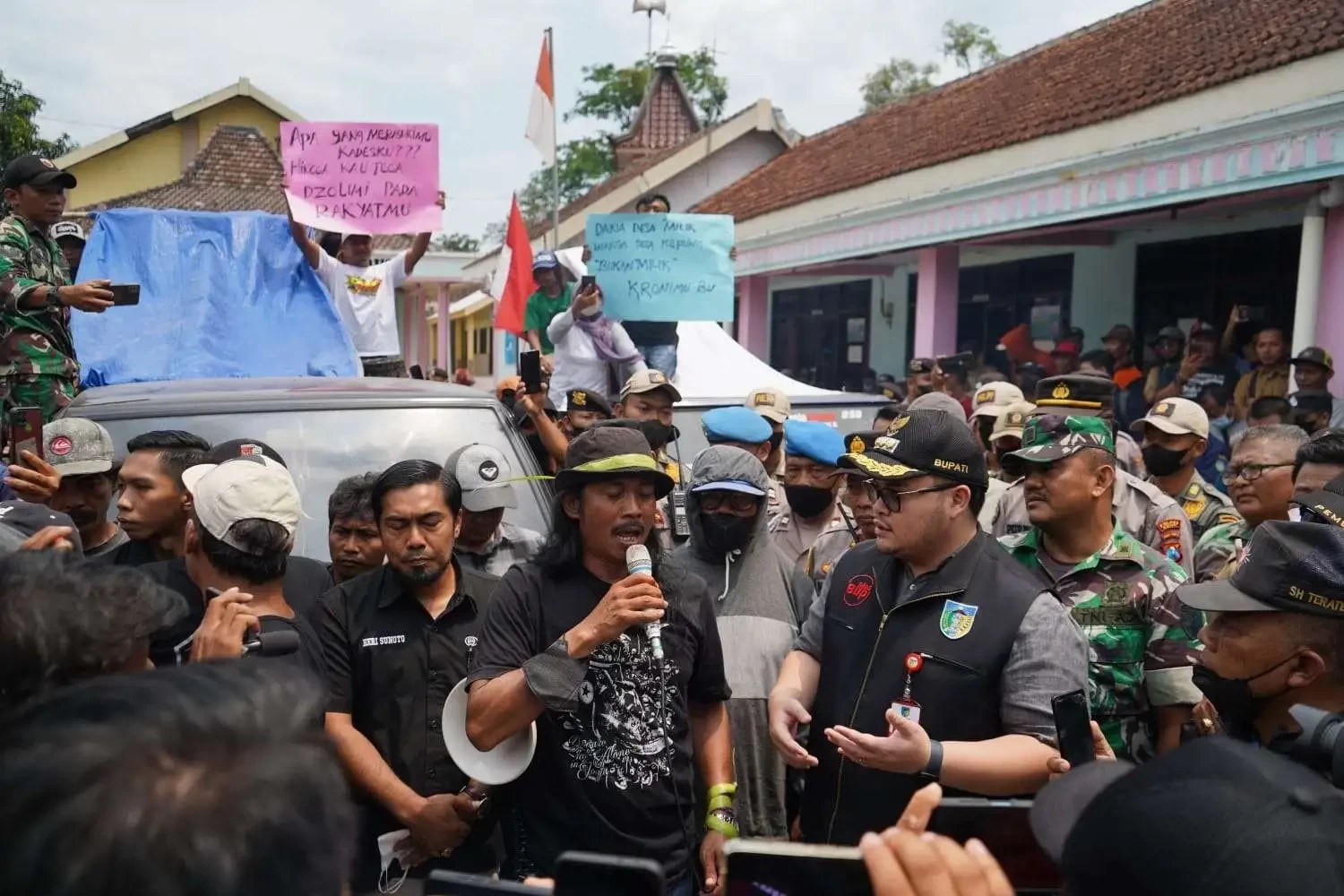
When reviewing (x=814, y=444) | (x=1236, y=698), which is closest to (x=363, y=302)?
(x=814, y=444)

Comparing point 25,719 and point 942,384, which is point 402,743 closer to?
point 25,719

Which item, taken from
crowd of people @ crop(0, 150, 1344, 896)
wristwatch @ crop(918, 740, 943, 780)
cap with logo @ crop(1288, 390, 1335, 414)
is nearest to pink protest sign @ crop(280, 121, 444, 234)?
crowd of people @ crop(0, 150, 1344, 896)

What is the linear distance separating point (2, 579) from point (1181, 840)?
1.62 m

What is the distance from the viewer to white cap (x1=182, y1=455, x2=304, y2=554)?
2.78 m

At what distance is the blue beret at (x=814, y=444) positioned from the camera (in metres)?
4.41

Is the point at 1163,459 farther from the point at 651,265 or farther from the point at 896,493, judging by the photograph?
the point at 651,265

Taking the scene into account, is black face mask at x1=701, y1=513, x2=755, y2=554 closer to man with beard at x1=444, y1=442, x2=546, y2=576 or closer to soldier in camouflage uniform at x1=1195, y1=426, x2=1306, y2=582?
man with beard at x1=444, y1=442, x2=546, y2=576

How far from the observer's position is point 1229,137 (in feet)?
28.7

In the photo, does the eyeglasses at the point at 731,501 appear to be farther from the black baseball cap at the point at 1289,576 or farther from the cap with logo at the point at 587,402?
the cap with logo at the point at 587,402

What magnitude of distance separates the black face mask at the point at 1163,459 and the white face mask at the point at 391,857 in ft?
12.3

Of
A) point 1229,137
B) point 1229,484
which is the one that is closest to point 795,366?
point 1229,137

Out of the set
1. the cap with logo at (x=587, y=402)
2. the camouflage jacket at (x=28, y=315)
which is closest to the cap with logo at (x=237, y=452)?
the camouflage jacket at (x=28, y=315)

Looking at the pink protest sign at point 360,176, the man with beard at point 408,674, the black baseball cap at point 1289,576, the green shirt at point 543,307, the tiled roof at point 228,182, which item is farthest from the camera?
the tiled roof at point 228,182

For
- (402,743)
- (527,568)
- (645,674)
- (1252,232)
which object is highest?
(1252,232)
